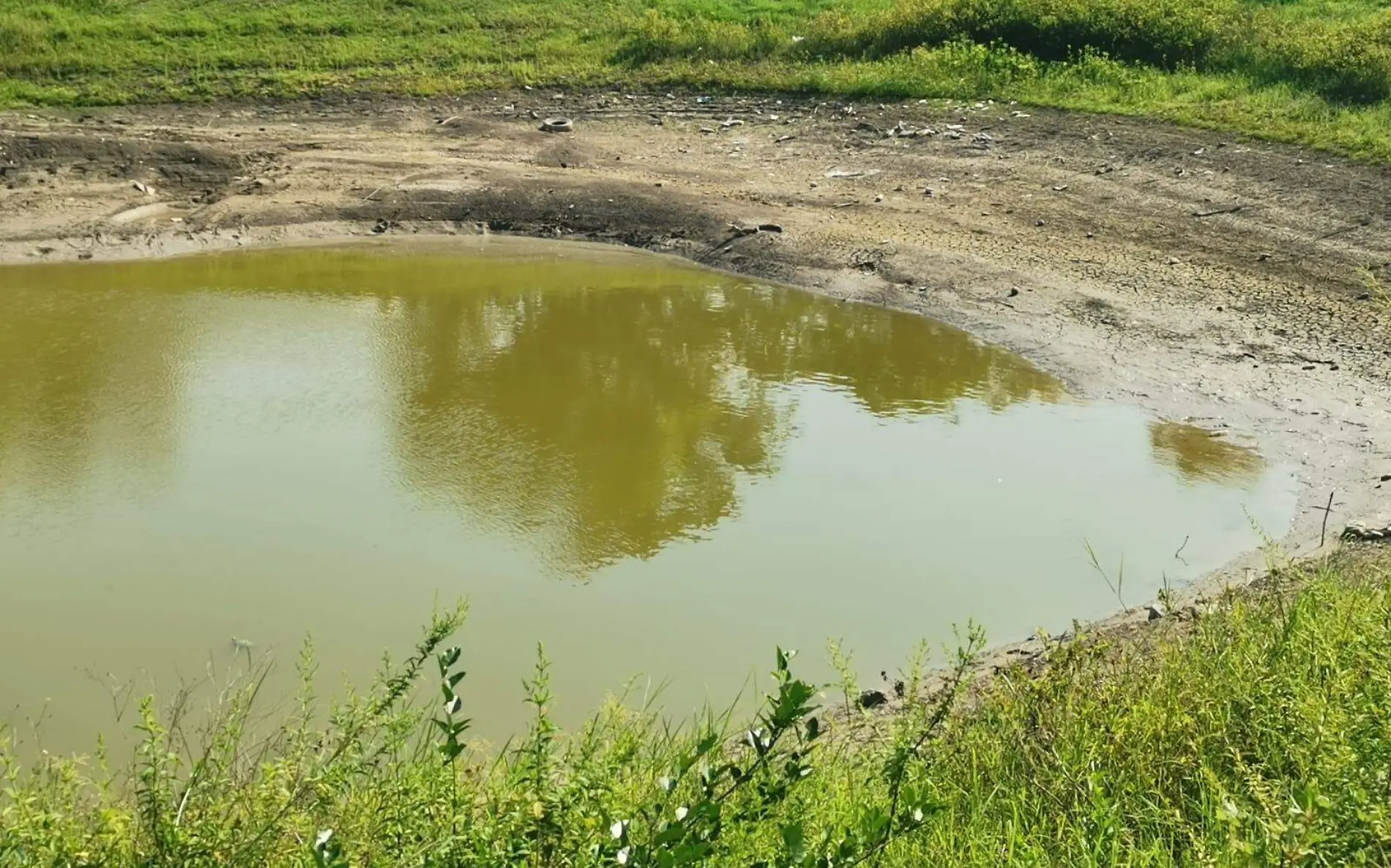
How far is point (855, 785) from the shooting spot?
4141 millimetres

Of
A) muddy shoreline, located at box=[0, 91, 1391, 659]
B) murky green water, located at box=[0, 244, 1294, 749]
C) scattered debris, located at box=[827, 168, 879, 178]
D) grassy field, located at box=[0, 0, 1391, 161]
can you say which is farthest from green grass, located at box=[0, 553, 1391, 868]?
grassy field, located at box=[0, 0, 1391, 161]

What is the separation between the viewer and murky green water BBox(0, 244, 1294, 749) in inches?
238

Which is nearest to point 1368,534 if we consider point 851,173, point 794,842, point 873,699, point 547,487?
point 873,699

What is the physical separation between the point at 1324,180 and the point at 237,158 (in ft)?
35.0

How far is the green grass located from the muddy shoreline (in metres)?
4.10

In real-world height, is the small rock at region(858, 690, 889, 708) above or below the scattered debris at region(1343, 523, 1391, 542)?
below

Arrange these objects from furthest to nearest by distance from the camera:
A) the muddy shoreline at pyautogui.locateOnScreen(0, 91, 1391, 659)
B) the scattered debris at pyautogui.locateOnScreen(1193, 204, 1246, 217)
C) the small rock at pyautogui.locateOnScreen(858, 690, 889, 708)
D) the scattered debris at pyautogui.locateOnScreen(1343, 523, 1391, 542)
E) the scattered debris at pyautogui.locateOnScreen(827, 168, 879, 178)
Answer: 1. the scattered debris at pyautogui.locateOnScreen(827, 168, 879, 178)
2. the scattered debris at pyautogui.locateOnScreen(1193, 204, 1246, 217)
3. the muddy shoreline at pyautogui.locateOnScreen(0, 91, 1391, 659)
4. the scattered debris at pyautogui.locateOnScreen(1343, 523, 1391, 542)
5. the small rock at pyautogui.locateOnScreen(858, 690, 889, 708)

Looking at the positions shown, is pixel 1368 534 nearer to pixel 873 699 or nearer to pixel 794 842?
pixel 873 699

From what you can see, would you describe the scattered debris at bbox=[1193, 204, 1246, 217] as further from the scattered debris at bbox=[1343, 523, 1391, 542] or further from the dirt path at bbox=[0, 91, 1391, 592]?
the scattered debris at bbox=[1343, 523, 1391, 542]

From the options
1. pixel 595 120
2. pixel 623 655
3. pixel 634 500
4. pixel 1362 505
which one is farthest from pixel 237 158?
pixel 1362 505

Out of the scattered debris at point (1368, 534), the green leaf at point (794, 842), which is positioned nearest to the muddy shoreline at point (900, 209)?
the scattered debris at point (1368, 534)

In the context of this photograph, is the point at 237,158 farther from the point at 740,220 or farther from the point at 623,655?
the point at 623,655

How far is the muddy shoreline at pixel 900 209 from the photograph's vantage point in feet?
30.9

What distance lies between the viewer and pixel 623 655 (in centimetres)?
589
